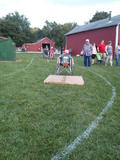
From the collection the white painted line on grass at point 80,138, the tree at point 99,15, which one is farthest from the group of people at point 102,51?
the tree at point 99,15

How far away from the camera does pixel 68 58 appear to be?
7922 mm

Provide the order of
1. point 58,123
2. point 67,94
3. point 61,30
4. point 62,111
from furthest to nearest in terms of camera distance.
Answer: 1. point 61,30
2. point 67,94
3. point 62,111
4. point 58,123

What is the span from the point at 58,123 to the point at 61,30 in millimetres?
55697

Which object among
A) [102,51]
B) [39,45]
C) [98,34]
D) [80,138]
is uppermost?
[39,45]

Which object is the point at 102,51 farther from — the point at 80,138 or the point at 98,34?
the point at 98,34

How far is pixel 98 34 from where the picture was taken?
959 inches

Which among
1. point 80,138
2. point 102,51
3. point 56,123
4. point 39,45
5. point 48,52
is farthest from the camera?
point 39,45

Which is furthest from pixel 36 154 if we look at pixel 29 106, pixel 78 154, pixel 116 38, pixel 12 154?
pixel 116 38

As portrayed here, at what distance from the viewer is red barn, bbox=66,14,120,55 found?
21281 mm

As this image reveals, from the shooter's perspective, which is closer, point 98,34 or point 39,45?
point 98,34

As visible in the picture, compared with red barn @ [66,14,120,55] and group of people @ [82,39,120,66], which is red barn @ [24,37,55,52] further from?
group of people @ [82,39,120,66]

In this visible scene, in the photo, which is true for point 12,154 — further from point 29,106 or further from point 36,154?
point 29,106

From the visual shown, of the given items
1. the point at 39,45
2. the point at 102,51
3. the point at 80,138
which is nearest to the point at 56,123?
the point at 80,138

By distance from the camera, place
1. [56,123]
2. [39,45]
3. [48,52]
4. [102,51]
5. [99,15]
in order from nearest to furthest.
Result: [56,123]
[102,51]
[48,52]
[39,45]
[99,15]
